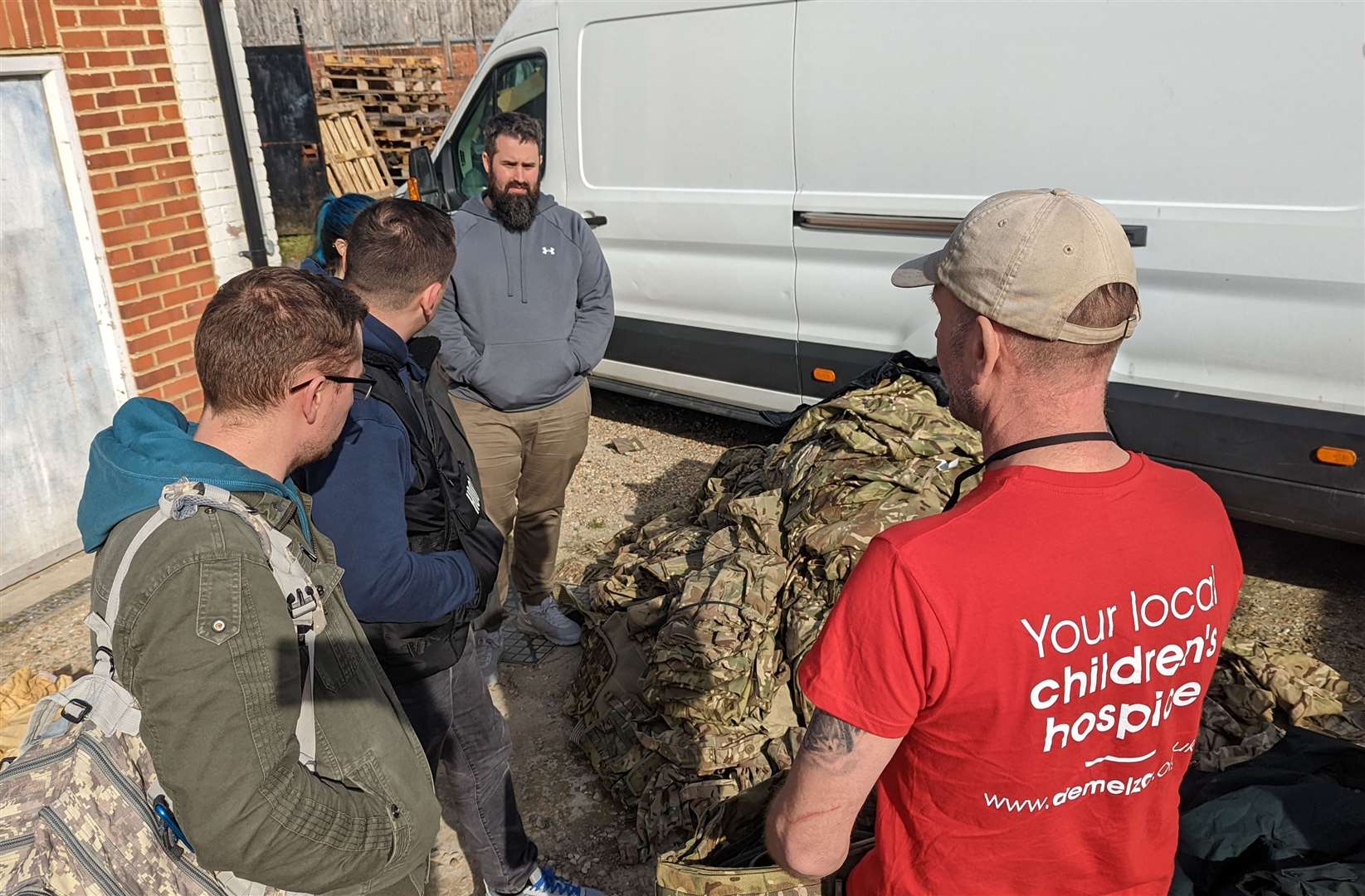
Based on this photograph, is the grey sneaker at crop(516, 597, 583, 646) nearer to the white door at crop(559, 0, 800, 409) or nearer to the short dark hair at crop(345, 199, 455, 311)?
the white door at crop(559, 0, 800, 409)

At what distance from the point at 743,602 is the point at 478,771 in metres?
1.21

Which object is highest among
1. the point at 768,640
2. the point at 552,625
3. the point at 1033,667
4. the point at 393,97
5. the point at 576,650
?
the point at 393,97

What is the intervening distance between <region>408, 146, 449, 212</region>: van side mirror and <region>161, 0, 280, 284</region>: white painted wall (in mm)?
872

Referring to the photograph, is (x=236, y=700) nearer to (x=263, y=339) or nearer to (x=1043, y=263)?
(x=263, y=339)

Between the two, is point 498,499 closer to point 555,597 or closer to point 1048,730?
point 555,597

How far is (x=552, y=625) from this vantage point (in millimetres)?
4227

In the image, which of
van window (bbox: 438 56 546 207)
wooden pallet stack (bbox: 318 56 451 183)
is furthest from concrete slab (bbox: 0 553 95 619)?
wooden pallet stack (bbox: 318 56 451 183)

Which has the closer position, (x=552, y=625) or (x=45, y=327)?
(x=552, y=625)

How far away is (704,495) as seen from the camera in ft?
15.3

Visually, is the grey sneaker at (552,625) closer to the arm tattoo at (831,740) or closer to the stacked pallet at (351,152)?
the arm tattoo at (831,740)

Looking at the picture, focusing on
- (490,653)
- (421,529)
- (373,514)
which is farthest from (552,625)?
(373,514)

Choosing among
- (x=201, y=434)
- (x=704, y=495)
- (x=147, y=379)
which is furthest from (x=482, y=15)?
(x=201, y=434)

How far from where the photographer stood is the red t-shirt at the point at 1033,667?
1222mm

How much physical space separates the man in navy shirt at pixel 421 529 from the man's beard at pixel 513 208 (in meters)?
1.11
